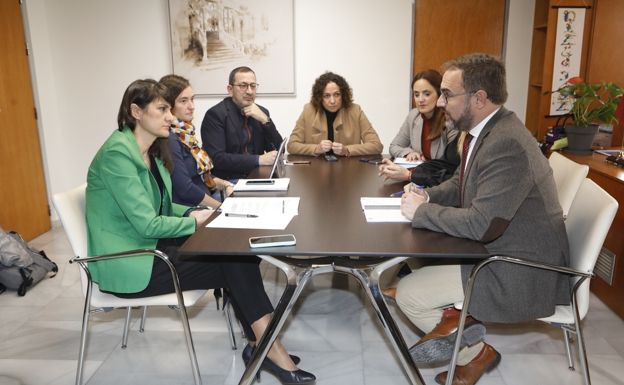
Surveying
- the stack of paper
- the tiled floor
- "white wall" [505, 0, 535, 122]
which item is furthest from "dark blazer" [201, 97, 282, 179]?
"white wall" [505, 0, 535, 122]

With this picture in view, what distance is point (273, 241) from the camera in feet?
5.52

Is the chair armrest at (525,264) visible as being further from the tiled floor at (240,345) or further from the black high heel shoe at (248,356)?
the black high heel shoe at (248,356)

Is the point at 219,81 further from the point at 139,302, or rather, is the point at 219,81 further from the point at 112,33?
the point at 139,302

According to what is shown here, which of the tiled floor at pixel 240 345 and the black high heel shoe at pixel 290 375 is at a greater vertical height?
the black high heel shoe at pixel 290 375

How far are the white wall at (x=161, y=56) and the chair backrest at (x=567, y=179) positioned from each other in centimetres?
250

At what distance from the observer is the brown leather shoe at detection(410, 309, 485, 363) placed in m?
1.96

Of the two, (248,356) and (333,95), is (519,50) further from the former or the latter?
(248,356)

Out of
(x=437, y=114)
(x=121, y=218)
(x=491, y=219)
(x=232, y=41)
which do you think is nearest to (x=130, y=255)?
(x=121, y=218)

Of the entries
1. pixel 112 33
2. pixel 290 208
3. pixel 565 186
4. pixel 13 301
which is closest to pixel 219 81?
pixel 112 33

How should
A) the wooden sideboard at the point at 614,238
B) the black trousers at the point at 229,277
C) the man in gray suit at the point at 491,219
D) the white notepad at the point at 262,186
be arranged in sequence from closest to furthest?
the man in gray suit at the point at 491,219 → the black trousers at the point at 229,277 → the white notepad at the point at 262,186 → the wooden sideboard at the point at 614,238

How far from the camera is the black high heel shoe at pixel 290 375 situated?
2.18 m

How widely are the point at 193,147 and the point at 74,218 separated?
41.7 inches

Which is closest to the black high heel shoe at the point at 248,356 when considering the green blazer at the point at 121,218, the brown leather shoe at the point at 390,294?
the green blazer at the point at 121,218

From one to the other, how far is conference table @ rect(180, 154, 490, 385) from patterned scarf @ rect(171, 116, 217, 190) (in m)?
0.68
